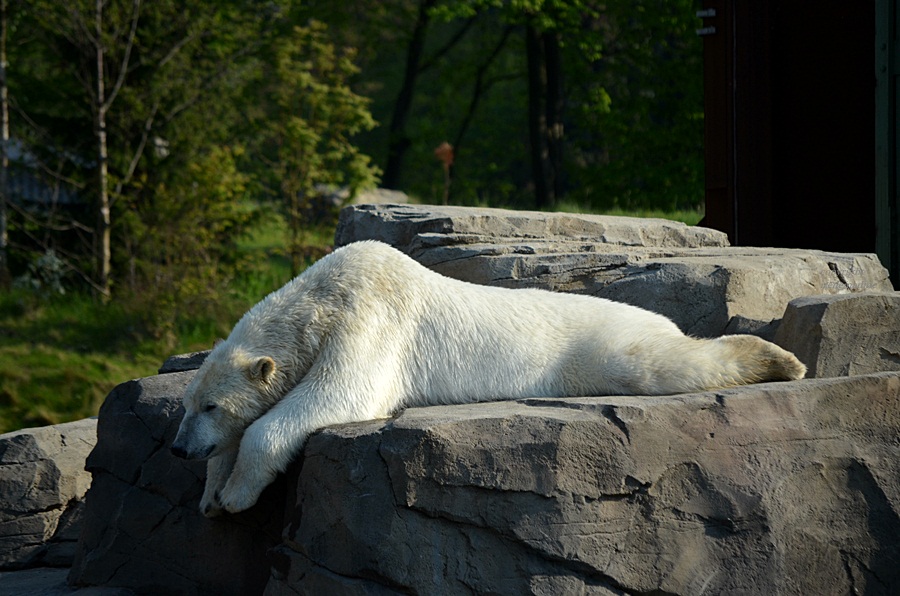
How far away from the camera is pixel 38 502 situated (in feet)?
18.5

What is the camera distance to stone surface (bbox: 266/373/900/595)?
3586mm

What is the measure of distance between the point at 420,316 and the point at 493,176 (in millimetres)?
27662

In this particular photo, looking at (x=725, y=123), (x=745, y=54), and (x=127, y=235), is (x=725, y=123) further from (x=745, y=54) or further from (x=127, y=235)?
(x=127, y=235)

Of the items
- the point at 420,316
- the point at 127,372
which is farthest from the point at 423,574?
the point at 127,372

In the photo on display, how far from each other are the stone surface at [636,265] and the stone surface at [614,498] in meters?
1.19

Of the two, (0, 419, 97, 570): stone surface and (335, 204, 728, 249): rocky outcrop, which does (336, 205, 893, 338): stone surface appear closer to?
(335, 204, 728, 249): rocky outcrop

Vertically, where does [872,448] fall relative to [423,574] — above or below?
above

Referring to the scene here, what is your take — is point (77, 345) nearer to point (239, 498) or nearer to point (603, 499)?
point (239, 498)

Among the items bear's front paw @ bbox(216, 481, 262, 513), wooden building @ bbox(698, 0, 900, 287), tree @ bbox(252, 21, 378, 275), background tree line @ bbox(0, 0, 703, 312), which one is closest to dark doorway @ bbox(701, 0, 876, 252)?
wooden building @ bbox(698, 0, 900, 287)

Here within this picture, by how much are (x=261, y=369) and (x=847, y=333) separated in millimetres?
2516

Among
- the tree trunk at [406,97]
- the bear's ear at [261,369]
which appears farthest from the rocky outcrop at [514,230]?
the tree trunk at [406,97]

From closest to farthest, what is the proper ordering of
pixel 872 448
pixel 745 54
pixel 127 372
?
pixel 872 448
pixel 745 54
pixel 127 372

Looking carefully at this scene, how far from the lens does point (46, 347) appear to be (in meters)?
10.8

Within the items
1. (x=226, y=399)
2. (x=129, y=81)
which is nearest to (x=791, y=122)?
(x=226, y=399)
